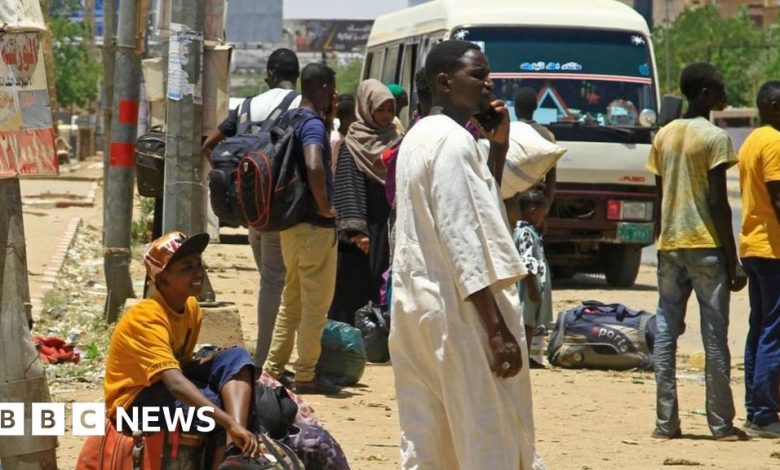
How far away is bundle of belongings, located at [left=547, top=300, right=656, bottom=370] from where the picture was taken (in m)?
10.4

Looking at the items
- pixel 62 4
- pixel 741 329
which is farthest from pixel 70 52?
pixel 741 329

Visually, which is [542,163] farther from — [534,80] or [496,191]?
[534,80]

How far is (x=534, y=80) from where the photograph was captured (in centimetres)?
1534

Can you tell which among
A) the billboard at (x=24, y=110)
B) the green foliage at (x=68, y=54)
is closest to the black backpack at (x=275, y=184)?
the billboard at (x=24, y=110)

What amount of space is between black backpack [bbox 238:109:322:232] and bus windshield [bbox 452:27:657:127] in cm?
719

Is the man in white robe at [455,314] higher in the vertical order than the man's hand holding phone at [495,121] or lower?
lower

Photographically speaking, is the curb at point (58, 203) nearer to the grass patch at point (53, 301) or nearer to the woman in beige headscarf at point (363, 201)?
the grass patch at point (53, 301)

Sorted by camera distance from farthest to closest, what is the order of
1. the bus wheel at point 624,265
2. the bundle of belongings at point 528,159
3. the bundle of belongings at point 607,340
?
the bus wheel at point 624,265 → the bundle of belongings at point 607,340 → the bundle of belongings at point 528,159

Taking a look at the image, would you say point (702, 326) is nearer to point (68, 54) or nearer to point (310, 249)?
point (310, 249)

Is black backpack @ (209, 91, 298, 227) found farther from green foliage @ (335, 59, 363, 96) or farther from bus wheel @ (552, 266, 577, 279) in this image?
green foliage @ (335, 59, 363, 96)

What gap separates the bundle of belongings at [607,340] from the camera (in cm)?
1041

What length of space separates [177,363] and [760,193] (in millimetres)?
3540

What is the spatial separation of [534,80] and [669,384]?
7889 millimetres

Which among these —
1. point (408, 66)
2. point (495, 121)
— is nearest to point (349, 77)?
point (408, 66)
